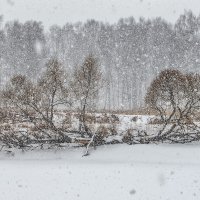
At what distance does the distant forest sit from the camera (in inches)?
2574

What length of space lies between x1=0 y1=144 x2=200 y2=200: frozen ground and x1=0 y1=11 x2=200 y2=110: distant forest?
42.0m

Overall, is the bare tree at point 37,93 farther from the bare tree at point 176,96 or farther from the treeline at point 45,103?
the bare tree at point 176,96

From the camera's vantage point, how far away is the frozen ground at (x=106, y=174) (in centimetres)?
1517

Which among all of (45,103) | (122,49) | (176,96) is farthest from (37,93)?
(122,49)

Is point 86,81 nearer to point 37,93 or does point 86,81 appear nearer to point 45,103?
point 45,103

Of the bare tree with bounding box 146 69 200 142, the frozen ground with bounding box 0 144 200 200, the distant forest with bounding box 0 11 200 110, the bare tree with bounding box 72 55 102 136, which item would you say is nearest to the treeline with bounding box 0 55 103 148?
the bare tree with bounding box 72 55 102 136

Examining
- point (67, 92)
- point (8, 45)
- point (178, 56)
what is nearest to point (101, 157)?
point (67, 92)

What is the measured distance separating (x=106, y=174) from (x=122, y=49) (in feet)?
168

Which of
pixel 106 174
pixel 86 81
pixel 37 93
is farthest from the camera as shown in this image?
pixel 86 81

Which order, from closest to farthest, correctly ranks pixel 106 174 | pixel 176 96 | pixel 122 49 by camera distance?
pixel 106 174, pixel 176 96, pixel 122 49

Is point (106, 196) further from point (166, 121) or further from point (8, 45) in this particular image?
point (8, 45)

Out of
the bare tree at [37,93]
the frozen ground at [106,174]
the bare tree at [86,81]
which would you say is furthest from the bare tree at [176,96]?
the bare tree at [37,93]

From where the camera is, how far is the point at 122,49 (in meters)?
67.9

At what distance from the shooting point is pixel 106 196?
1505cm
